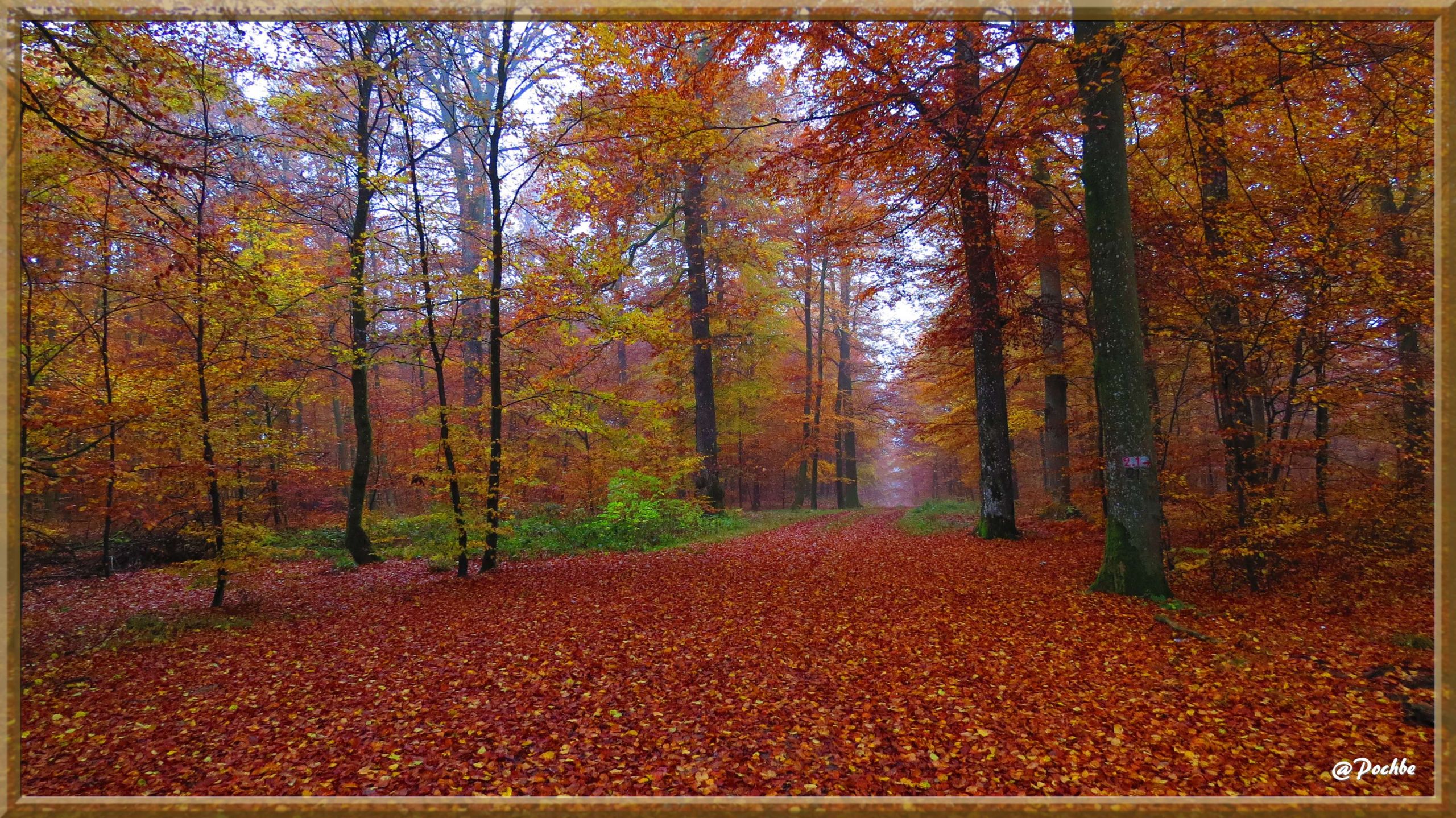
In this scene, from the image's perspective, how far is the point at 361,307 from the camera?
8820mm

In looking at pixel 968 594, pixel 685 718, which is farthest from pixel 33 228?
pixel 968 594

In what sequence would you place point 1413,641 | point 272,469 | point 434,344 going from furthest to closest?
point 272,469 → point 434,344 → point 1413,641

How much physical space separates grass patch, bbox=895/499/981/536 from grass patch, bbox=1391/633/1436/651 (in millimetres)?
7495

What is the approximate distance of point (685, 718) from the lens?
347 centimetres

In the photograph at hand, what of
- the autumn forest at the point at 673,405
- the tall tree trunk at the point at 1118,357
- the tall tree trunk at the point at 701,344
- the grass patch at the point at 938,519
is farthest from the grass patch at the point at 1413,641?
the tall tree trunk at the point at 701,344

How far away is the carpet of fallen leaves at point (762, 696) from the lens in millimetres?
2803

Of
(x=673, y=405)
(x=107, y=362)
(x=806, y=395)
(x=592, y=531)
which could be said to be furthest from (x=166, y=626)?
(x=806, y=395)

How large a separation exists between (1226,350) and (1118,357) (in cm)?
237

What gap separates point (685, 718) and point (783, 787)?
0.95 metres

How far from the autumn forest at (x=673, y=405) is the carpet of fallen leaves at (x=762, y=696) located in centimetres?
4

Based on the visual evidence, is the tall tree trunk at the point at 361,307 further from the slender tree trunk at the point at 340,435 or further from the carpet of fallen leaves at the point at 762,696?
the slender tree trunk at the point at 340,435

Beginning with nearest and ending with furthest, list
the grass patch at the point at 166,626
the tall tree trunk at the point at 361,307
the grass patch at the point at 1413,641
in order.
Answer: the grass patch at the point at 1413,641
the grass patch at the point at 166,626
the tall tree trunk at the point at 361,307

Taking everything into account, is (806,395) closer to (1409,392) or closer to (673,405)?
(673,405)

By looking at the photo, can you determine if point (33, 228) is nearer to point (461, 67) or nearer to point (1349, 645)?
point (461, 67)
